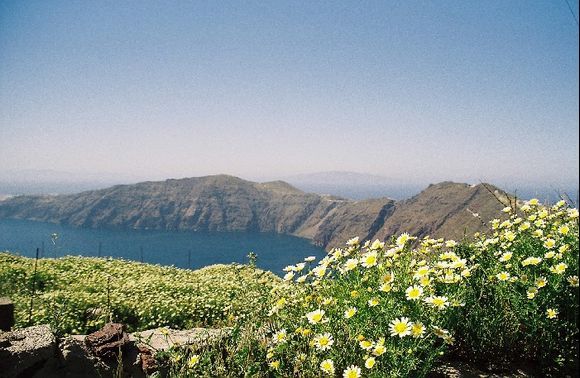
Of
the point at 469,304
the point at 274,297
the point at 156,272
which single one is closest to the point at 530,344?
the point at 469,304

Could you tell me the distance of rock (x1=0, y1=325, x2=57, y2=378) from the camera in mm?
3920

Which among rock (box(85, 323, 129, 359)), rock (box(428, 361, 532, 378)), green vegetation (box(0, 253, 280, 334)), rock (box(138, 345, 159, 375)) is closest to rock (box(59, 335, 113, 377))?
rock (box(85, 323, 129, 359))

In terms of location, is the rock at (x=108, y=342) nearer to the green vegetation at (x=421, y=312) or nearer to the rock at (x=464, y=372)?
the green vegetation at (x=421, y=312)

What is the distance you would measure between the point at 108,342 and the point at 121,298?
177 inches

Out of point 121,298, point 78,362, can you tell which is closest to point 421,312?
point 78,362

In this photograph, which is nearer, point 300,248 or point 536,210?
point 536,210

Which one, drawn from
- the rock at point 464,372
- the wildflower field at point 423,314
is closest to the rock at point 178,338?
the wildflower field at point 423,314

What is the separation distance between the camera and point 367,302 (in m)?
3.90

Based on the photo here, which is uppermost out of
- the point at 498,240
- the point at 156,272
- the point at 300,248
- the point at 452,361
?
the point at 498,240

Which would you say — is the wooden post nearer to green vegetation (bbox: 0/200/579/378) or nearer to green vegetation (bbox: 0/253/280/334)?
green vegetation (bbox: 0/253/280/334)

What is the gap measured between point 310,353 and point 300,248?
197 metres

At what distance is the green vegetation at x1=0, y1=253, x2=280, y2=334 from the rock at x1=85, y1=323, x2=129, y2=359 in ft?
5.60

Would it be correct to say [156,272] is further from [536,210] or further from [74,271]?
[536,210]

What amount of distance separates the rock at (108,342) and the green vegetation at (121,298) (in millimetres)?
1706
